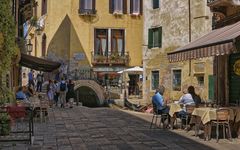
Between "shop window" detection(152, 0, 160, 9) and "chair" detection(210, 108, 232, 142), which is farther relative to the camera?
"shop window" detection(152, 0, 160, 9)

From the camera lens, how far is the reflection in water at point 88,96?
125ft

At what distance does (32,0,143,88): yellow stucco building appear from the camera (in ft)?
130

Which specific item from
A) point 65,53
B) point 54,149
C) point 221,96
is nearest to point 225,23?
point 221,96

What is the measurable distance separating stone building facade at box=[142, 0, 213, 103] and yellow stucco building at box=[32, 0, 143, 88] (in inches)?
262

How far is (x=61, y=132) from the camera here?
15469 millimetres

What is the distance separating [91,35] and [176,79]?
11.8m

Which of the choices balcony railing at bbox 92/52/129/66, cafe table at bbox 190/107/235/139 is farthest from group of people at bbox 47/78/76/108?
cafe table at bbox 190/107/235/139

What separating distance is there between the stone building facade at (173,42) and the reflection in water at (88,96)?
18.1 ft

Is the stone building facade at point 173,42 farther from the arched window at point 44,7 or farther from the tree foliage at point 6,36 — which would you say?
the tree foliage at point 6,36

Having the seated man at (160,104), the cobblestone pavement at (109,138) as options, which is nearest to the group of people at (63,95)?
the cobblestone pavement at (109,138)

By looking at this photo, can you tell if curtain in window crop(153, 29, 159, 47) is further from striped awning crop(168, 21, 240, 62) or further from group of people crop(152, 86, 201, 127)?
striped awning crop(168, 21, 240, 62)

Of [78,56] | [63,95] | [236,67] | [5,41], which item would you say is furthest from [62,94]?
[5,41]

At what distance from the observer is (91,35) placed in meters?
40.2

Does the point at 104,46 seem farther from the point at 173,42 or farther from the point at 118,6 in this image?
the point at 173,42
